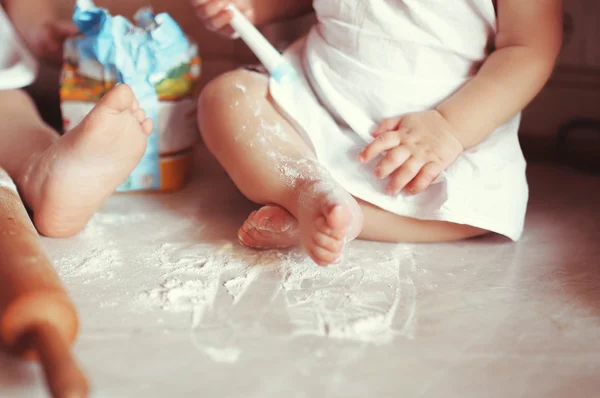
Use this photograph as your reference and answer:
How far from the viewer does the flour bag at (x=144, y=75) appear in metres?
0.85

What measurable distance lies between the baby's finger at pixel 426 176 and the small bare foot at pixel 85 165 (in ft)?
1.08

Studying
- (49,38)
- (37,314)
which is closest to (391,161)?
(37,314)

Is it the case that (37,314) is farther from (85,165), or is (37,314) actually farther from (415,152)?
(415,152)

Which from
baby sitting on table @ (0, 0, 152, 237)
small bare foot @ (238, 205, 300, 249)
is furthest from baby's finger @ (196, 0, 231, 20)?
small bare foot @ (238, 205, 300, 249)

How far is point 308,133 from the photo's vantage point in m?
0.81

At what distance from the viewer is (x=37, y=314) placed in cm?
49

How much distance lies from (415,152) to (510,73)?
0.54 feet

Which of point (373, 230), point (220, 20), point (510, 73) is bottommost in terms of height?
point (373, 230)

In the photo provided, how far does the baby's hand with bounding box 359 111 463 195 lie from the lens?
743mm

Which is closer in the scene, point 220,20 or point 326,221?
point 326,221

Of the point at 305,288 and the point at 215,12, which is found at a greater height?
the point at 215,12

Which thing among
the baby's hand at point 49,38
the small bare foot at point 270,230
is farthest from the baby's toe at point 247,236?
the baby's hand at point 49,38

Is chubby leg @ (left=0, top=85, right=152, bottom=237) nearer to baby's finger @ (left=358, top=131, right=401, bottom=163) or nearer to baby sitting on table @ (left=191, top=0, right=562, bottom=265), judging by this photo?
baby sitting on table @ (left=191, top=0, right=562, bottom=265)

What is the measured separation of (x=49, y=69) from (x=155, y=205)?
0.40 metres
